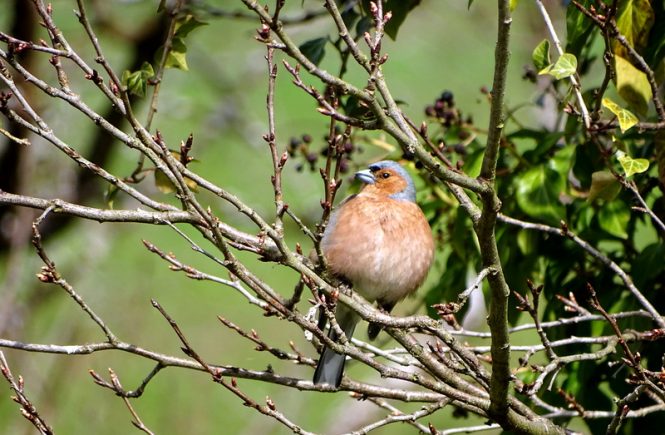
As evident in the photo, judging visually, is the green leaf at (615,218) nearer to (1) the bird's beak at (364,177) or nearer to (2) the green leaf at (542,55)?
(2) the green leaf at (542,55)

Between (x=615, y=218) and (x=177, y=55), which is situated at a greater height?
(x=177, y=55)

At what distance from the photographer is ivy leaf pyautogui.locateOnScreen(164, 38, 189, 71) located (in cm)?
358

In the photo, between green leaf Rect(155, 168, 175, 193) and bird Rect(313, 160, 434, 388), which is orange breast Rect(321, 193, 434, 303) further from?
green leaf Rect(155, 168, 175, 193)

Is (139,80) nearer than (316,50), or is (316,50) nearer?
(139,80)

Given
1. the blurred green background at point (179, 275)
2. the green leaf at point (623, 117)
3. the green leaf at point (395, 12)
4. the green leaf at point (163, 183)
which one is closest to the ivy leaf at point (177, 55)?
the green leaf at point (163, 183)

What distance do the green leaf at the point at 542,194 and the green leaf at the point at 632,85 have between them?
1.53 feet

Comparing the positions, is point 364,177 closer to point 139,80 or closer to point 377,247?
point 377,247

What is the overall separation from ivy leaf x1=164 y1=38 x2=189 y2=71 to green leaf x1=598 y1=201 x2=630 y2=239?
1.74 metres

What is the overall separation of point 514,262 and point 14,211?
13.1ft

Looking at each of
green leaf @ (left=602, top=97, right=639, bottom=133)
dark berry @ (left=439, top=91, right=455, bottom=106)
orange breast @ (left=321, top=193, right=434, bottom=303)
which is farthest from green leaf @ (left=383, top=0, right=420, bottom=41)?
orange breast @ (left=321, top=193, right=434, bottom=303)

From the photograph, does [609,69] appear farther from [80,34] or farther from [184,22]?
[80,34]

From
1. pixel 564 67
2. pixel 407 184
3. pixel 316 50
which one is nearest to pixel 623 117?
pixel 564 67

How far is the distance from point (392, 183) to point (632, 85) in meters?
1.81

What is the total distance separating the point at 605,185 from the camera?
133 inches
